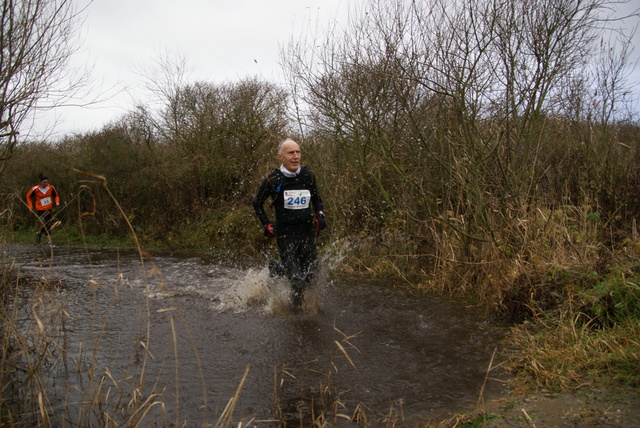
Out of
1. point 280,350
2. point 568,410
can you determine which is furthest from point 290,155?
point 568,410

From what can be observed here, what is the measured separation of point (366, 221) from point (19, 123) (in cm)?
602

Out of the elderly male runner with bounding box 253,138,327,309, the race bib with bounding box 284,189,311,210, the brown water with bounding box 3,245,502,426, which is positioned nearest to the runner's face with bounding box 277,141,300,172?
the elderly male runner with bounding box 253,138,327,309

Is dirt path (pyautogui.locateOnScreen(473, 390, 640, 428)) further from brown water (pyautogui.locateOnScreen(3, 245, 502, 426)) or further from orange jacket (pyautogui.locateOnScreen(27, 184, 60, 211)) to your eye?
orange jacket (pyautogui.locateOnScreen(27, 184, 60, 211))

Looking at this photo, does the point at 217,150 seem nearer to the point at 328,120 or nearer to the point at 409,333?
the point at 328,120

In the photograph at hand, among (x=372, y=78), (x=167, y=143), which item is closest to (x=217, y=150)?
(x=167, y=143)

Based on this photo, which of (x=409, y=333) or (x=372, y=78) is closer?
(x=409, y=333)

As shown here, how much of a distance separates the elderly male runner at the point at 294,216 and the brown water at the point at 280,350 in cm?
29

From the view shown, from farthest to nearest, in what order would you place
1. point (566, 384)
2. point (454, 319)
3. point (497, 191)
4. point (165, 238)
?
1. point (165, 238)
2. point (497, 191)
3. point (454, 319)
4. point (566, 384)

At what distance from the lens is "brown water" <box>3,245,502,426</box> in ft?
11.3

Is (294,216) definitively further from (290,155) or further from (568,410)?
(568,410)

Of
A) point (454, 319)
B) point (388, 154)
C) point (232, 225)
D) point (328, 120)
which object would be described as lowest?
point (454, 319)

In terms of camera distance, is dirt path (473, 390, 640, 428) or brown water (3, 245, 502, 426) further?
brown water (3, 245, 502, 426)

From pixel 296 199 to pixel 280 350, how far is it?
1.84m

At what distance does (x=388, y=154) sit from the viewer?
7621 mm
